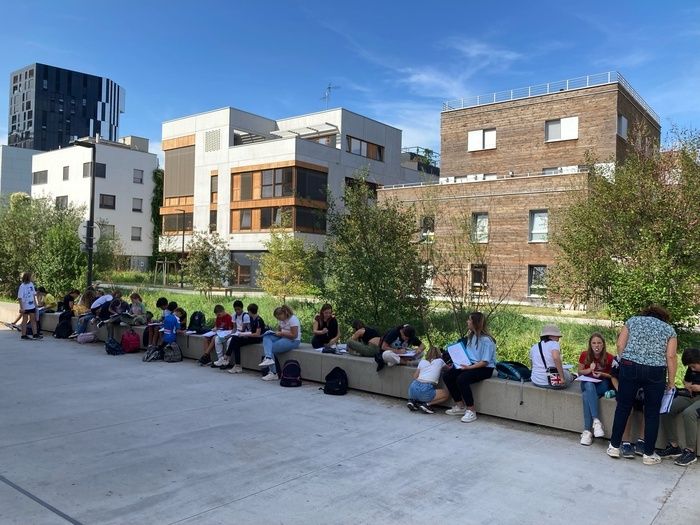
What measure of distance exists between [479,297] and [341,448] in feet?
21.6

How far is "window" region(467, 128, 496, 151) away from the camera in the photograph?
35.6 metres

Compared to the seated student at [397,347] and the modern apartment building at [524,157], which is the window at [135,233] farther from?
the seated student at [397,347]

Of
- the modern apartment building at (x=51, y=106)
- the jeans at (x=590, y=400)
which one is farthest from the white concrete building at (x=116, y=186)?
the modern apartment building at (x=51, y=106)

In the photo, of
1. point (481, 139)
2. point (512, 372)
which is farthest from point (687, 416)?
point (481, 139)

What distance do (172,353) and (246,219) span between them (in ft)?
123

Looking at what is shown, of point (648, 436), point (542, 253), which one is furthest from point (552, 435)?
point (542, 253)

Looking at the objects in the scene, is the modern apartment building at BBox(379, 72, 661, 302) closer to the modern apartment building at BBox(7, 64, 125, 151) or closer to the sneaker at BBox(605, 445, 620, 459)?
the sneaker at BBox(605, 445, 620, 459)

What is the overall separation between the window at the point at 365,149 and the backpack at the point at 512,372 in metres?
45.4

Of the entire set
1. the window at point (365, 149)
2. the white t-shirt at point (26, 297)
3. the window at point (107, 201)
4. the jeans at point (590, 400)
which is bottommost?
the jeans at point (590, 400)

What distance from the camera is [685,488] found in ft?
17.5

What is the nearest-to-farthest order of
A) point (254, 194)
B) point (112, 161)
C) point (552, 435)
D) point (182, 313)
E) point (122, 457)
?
point (122, 457) → point (552, 435) → point (182, 313) → point (254, 194) → point (112, 161)

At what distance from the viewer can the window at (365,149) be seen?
52531 millimetres

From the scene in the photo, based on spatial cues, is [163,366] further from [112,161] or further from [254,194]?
[112,161]

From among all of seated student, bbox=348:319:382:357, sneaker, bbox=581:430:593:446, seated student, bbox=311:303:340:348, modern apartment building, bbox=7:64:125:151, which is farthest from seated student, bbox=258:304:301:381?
modern apartment building, bbox=7:64:125:151
